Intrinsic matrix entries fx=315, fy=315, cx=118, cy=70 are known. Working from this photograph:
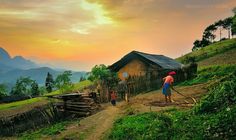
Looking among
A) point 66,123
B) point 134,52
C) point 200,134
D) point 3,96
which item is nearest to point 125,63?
point 134,52

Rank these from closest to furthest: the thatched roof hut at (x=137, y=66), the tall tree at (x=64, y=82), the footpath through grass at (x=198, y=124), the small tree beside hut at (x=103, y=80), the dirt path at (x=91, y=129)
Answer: the footpath through grass at (x=198, y=124), the dirt path at (x=91, y=129), the small tree beside hut at (x=103, y=80), the thatched roof hut at (x=137, y=66), the tall tree at (x=64, y=82)

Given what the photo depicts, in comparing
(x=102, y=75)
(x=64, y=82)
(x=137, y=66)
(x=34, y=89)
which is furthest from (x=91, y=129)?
(x=34, y=89)

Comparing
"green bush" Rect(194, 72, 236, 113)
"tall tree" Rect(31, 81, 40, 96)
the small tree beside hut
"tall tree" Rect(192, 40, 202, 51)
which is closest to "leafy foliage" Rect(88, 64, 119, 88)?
the small tree beside hut

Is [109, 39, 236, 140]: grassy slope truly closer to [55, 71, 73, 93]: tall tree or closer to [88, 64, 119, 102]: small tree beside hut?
[88, 64, 119, 102]: small tree beside hut

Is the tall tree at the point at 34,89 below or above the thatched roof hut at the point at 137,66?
below

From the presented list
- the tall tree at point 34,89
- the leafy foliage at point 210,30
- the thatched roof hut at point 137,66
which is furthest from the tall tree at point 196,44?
the thatched roof hut at point 137,66

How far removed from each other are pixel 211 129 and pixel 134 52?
25889mm

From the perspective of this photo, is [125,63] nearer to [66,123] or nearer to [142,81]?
[142,81]

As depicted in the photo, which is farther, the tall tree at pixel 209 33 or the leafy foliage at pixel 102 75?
the tall tree at pixel 209 33

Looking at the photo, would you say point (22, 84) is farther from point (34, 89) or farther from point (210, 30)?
point (210, 30)

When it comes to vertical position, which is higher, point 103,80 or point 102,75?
point 102,75

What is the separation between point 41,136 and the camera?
17391 millimetres

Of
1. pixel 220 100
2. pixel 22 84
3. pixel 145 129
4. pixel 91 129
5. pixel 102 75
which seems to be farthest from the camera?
pixel 22 84

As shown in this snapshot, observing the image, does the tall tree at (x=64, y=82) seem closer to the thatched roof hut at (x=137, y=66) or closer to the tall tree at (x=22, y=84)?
the thatched roof hut at (x=137, y=66)
